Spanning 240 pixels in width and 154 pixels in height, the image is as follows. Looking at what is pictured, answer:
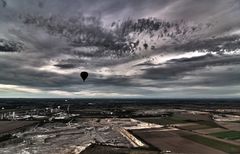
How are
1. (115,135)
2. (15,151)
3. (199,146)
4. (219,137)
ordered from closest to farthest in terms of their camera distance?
(15,151) < (199,146) < (219,137) < (115,135)

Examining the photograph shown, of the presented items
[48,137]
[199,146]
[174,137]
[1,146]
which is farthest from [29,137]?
[199,146]

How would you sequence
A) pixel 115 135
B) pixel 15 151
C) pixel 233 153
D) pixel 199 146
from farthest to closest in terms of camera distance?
1. pixel 115 135
2. pixel 199 146
3. pixel 15 151
4. pixel 233 153

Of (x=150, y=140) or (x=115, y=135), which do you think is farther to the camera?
(x=115, y=135)

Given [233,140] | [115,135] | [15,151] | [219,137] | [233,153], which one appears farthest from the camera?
[115,135]

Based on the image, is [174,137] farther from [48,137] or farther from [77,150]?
[48,137]

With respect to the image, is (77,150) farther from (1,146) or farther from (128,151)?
(1,146)

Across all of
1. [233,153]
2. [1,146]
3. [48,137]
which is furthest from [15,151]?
[233,153]
